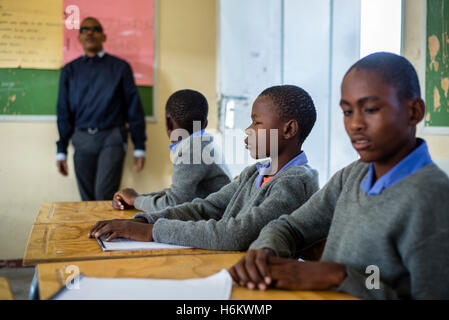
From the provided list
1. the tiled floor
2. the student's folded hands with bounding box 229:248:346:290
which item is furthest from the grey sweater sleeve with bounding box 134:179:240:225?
the tiled floor

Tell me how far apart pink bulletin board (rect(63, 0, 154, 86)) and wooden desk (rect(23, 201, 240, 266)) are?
1936 millimetres

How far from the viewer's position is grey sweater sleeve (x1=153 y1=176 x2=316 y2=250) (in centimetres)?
118

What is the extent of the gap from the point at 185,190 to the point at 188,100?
451 millimetres

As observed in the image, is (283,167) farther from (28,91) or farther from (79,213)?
(28,91)

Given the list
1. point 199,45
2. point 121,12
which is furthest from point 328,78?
point 121,12

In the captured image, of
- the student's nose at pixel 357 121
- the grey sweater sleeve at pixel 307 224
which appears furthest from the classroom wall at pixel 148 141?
the student's nose at pixel 357 121

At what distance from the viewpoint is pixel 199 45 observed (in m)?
3.73

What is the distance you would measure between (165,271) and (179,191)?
92 cm

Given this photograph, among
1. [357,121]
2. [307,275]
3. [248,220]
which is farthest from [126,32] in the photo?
[307,275]

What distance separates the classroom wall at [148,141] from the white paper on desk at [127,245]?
238 centimetres

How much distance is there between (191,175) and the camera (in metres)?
1.85

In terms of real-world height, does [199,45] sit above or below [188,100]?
above

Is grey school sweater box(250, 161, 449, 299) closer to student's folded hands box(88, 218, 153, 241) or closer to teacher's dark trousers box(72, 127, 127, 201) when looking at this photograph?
student's folded hands box(88, 218, 153, 241)
